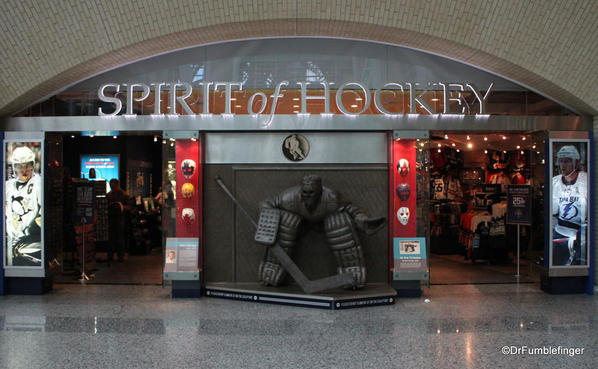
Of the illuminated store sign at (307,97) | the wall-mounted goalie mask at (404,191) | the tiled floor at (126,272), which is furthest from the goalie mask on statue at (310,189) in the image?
the tiled floor at (126,272)

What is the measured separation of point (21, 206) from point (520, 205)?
785 centimetres

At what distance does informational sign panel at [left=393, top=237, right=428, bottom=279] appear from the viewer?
7656 millimetres

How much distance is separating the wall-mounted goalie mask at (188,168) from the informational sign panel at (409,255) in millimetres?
3093

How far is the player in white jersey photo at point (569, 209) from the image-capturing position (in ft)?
25.8

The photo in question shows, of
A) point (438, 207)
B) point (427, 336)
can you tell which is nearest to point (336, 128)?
point (427, 336)

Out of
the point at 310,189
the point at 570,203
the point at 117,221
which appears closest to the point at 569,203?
the point at 570,203

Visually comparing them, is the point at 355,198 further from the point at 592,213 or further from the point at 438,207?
the point at 438,207

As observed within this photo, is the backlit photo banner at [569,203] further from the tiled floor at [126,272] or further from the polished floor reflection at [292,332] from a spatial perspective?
the tiled floor at [126,272]

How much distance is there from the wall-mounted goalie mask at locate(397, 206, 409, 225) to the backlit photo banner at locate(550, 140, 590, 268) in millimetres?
2089

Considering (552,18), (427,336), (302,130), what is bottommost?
(427,336)

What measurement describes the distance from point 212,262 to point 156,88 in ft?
8.82

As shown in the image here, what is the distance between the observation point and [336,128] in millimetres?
7820

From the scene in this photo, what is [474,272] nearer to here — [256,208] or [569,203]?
[569,203]

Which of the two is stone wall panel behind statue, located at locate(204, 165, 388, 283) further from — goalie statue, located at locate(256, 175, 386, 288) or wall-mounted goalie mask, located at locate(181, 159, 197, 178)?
goalie statue, located at locate(256, 175, 386, 288)
